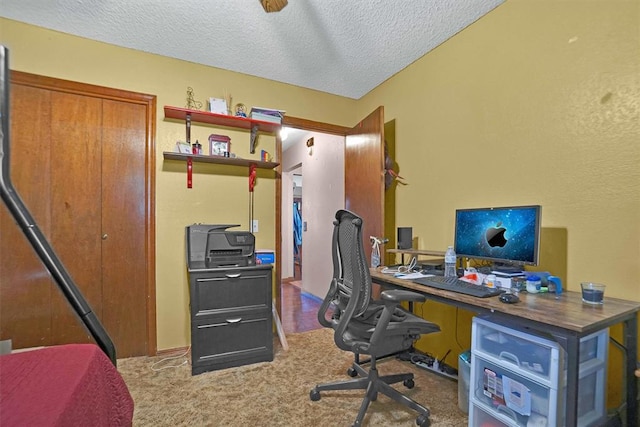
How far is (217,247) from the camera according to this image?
228cm

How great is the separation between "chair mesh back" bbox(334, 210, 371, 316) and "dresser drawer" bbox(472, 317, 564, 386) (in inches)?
22.5

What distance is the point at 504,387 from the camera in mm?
1284

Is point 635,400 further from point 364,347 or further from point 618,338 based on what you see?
point 364,347

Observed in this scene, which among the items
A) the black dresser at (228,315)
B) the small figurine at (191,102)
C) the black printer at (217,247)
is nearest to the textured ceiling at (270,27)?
the small figurine at (191,102)

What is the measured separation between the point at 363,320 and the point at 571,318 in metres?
0.94

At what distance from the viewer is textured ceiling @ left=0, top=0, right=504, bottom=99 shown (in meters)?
1.89

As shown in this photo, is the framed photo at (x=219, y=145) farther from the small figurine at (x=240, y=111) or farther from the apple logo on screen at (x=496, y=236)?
the apple logo on screen at (x=496, y=236)

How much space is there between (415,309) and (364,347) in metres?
1.21

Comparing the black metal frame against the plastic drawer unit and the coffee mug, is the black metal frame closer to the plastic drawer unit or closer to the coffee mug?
the plastic drawer unit

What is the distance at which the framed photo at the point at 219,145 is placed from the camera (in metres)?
2.61

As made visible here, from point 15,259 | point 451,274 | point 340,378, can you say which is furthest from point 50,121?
point 451,274

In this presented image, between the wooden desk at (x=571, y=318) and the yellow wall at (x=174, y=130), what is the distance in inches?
79.3

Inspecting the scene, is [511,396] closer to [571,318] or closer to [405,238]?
[571,318]

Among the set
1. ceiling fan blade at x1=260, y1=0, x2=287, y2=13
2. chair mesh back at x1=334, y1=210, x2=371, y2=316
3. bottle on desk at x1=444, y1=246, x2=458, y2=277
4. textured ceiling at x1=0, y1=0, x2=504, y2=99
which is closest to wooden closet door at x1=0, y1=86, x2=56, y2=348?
textured ceiling at x1=0, y1=0, x2=504, y2=99
